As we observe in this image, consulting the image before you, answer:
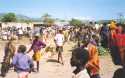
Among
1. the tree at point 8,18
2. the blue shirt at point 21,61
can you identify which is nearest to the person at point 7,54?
the blue shirt at point 21,61

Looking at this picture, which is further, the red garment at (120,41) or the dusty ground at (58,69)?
the dusty ground at (58,69)

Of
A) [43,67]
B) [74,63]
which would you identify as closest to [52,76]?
[43,67]

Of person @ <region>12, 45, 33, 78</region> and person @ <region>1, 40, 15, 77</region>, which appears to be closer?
person @ <region>12, 45, 33, 78</region>

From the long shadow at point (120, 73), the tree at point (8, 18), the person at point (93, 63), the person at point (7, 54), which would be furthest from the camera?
the tree at point (8, 18)

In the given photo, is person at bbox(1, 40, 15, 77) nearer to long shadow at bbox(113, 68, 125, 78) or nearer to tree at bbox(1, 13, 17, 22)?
long shadow at bbox(113, 68, 125, 78)

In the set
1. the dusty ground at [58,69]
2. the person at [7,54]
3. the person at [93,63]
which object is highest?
the person at [93,63]

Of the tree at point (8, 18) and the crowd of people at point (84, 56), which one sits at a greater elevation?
the crowd of people at point (84, 56)

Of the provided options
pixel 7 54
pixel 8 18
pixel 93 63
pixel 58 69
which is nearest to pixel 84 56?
pixel 93 63

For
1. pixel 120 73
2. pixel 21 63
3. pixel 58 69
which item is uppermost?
pixel 120 73

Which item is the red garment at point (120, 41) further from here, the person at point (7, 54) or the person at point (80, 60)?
the person at point (7, 54)

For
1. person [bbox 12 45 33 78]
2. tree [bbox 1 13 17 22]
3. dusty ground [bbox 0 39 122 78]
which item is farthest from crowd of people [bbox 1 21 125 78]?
tree [bbox 1 13 17 22]

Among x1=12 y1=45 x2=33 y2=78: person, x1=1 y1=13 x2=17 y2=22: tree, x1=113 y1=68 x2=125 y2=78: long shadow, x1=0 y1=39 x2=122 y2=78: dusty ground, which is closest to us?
x1=113 y1=68 x2=125 y2=78: long shadow

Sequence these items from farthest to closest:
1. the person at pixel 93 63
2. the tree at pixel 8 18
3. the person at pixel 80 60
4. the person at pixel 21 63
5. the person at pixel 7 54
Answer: the tree at pixel 8 18 → the person at pixel 7 54 → the person at pixel 21 63 → the person at pixel 93 63 → the person at pixel 80 60

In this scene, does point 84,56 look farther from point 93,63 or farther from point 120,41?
point 93,63
